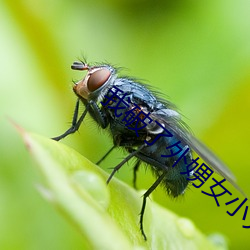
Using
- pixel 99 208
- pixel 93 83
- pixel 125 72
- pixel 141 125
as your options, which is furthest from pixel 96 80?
pixel 125 72

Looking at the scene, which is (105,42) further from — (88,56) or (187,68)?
(187,68)

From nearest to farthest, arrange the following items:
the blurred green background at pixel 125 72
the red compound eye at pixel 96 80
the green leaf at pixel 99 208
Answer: the green leaf at pixel 99 208 < the red compound eye at pixel 96 80 < the blurred green background at pixel 125 72

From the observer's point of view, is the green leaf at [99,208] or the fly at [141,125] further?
the fly at [141,125]

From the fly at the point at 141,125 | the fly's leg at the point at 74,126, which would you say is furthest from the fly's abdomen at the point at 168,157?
the fly's leg at the point at 74,126

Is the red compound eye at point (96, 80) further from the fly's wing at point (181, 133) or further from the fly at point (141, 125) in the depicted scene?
the fly's wing at point (181, 133)

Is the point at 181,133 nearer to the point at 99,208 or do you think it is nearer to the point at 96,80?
the point at 96,80

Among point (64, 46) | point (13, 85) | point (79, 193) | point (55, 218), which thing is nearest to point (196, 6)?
point (64, 46)
